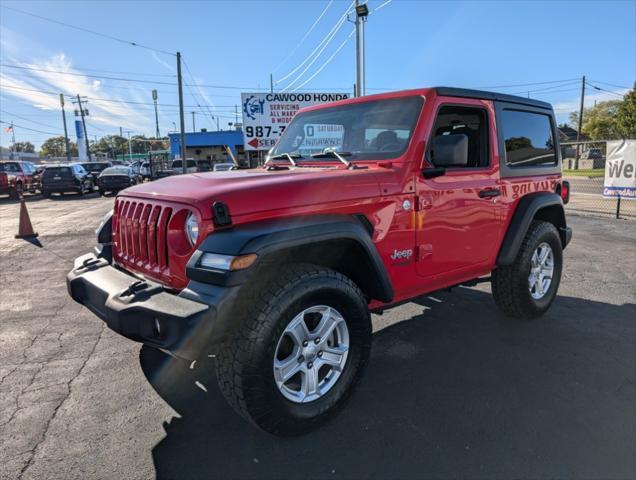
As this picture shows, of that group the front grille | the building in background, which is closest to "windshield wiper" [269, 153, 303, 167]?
the front grille

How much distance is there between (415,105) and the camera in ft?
10.6

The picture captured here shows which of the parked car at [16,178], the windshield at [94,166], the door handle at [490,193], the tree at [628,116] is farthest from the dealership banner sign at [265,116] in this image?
the tree at [628,116]

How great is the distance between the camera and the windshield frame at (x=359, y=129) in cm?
318

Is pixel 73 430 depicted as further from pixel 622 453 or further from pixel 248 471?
pixel 622 453

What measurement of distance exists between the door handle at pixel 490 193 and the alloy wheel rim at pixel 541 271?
3.17ft

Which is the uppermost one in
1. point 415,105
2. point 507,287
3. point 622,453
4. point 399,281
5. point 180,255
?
point 415,105

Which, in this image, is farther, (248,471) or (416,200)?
(416,200)

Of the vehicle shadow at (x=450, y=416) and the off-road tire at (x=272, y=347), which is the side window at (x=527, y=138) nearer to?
the vehicle shadow at (x=450, y=416)

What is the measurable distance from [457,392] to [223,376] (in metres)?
1.65

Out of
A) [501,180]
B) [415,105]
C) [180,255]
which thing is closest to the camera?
[180,255]

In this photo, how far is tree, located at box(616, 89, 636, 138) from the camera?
106 ft

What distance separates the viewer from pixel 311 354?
2.67 m

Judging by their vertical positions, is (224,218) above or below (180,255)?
above

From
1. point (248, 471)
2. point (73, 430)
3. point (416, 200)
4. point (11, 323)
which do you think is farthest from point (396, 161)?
point (11, 323)
